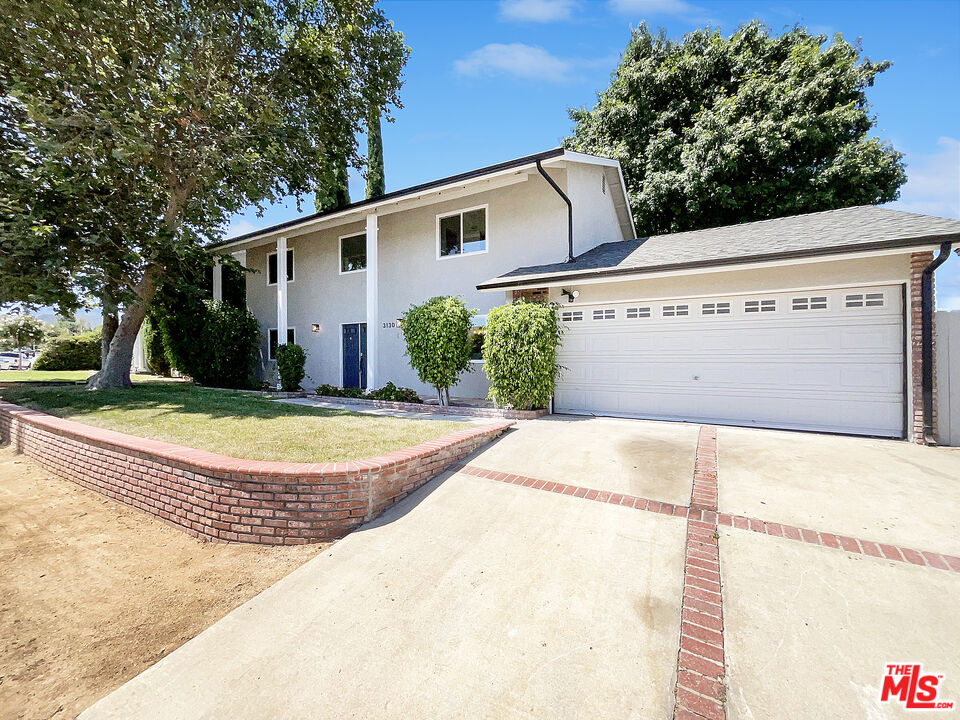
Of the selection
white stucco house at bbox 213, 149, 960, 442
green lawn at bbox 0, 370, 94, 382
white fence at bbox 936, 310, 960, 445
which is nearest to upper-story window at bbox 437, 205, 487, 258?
white stucco house at bbox 213, 149, 960, 442

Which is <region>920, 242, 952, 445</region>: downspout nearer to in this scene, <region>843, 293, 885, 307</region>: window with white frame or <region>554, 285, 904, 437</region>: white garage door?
<region>554, 285, 904, 437</region>: white garage door

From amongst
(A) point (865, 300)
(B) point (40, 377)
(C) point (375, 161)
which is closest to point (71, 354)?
(B) point (40, 377)

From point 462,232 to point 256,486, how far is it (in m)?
9.10

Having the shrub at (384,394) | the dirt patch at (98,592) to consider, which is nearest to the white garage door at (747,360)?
the shrub at (384,394)

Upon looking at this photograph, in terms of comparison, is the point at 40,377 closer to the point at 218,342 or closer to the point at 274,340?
the point at 218,342

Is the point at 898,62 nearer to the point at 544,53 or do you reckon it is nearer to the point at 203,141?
the point at 544,53

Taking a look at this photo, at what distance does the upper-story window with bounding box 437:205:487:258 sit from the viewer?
1120 centimetres

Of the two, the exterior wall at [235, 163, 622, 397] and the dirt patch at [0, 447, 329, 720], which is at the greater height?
the exterior wall at [235, 163, 622, 397]

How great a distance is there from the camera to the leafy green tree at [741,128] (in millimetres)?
14930

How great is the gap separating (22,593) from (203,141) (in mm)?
11182

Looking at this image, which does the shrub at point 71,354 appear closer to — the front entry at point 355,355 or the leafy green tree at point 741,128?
the front entry at point 355,355

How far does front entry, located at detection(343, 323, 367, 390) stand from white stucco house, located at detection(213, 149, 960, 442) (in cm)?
6

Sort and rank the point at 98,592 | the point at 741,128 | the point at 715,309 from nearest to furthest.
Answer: the point at 98,592, the point at 715,309, the point at 741,128

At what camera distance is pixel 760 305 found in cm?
724
